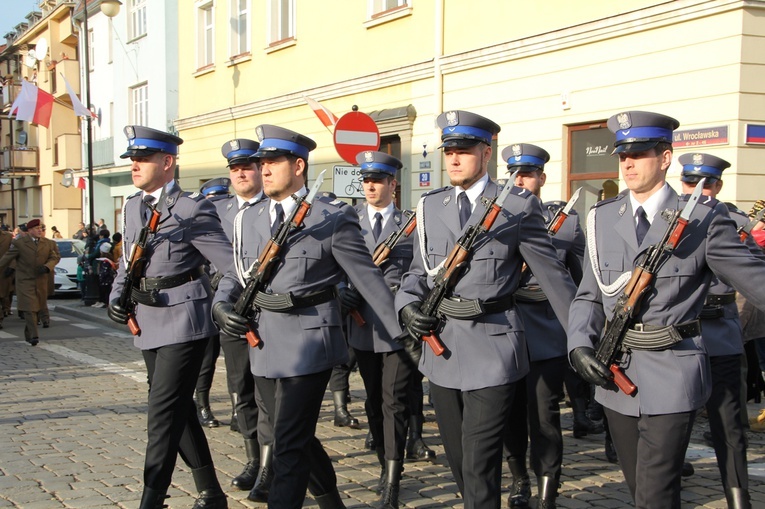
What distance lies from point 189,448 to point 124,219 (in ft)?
4.59

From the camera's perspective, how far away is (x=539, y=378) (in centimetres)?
564

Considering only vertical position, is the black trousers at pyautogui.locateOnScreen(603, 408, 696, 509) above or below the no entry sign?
below

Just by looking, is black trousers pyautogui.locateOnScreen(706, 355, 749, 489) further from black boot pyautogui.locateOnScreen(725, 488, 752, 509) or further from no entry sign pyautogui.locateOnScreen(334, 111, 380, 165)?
no entry sign pyautogui.locateOnScreen(334, 111, 380, 165)

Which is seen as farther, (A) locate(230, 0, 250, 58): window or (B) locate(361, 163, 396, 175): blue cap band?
(A) locate(230, 0, 250, 58): window

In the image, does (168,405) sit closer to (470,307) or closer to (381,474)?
(381,474)

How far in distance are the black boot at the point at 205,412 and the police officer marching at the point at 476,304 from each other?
12.2 feet

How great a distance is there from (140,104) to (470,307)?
29601 mm

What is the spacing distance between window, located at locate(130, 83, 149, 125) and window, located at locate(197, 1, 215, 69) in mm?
7170

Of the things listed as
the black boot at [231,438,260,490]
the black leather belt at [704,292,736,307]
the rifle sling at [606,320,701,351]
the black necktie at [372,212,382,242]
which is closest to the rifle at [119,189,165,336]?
the black boot at [231,438,260,490]

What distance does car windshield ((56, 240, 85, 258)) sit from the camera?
23.6 m

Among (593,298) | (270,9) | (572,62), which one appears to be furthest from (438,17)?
(593,298)

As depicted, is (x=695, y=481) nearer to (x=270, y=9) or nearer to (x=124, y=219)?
(x=124, y=219)

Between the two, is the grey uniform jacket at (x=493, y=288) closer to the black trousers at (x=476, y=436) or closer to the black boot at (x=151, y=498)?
the black trousers at (x=476, y=436)

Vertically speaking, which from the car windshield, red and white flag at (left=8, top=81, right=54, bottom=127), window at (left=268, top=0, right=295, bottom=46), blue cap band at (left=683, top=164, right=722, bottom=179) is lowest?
the car windshield
